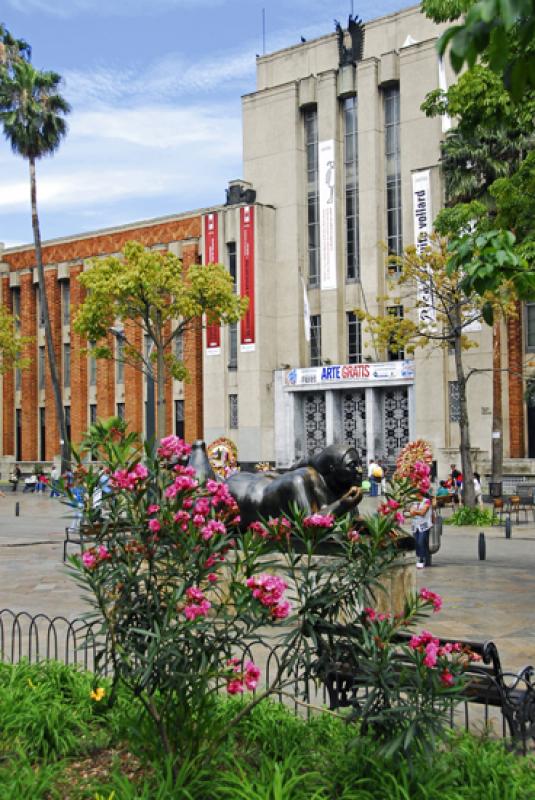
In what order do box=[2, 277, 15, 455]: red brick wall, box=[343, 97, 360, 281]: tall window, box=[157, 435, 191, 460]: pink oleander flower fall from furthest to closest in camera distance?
box=[2, 277, 15, 455]: red brick wall → box=[343, 97, 360, 281]: tall window → box=[157, 435, 191, 460]: pink oleander flower

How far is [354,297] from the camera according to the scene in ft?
147

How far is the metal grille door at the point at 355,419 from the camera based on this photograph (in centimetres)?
4431

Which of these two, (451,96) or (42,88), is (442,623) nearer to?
(451,96)

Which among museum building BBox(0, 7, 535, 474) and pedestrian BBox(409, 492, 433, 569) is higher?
museum building BBox(0, 7, 535, 474)

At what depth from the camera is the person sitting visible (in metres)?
11.6

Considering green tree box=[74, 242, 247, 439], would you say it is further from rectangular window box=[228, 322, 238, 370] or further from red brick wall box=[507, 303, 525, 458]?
red brick wall box=[507, 303, 525, 458]

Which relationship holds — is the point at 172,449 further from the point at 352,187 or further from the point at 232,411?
the point at 232,411

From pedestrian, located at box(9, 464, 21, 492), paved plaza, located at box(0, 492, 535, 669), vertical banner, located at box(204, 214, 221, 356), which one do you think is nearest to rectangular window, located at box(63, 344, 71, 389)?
pedestrian, located at box(9, 464, 21, 492)

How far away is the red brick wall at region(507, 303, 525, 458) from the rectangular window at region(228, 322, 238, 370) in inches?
577

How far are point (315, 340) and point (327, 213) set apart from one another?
250 inches

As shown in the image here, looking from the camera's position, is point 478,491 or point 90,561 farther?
point 478,491

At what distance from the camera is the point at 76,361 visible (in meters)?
56.0

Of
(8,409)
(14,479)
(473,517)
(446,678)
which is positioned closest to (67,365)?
(8,409)

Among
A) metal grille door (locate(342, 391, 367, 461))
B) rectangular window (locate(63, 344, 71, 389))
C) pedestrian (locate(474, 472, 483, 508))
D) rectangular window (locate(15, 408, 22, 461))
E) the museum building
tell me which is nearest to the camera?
pedestrian (locate(474, 472, 483, 508))
